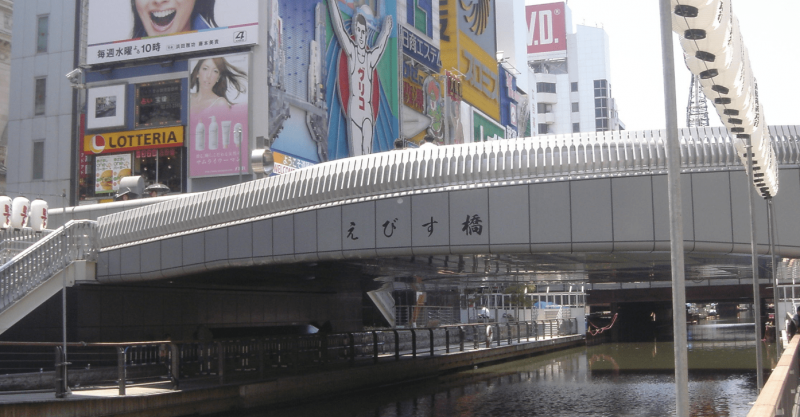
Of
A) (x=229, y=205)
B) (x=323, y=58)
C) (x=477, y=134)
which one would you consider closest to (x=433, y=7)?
(x=477, y=134)

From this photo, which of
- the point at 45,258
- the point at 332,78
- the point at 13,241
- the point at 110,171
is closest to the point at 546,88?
the point at 332,78

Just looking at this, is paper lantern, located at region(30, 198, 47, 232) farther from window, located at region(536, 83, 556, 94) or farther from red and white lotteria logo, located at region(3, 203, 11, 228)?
window, located at region(536, 83, 556, 94)

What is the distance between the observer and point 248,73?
42.9 metres

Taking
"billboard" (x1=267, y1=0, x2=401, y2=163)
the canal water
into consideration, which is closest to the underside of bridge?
the canal water

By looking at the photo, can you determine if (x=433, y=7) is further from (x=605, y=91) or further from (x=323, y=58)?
(x=605, y=91)

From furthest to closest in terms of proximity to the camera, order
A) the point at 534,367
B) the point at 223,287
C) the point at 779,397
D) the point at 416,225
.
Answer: the point at 534,367, the point at 223,287, the point at 416,225, the point at 779,397

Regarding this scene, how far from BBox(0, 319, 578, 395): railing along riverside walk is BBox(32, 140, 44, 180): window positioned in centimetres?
2561

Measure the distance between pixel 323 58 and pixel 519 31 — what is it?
71.0 meters

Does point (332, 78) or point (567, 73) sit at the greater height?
point (567, 73)

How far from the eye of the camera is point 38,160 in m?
47.6

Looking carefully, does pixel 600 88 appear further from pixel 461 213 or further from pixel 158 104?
pixel 461 213

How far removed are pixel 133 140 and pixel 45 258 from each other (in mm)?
24051

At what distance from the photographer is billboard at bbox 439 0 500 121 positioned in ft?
245

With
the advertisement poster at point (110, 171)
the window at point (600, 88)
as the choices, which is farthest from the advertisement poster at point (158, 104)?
the window at point (600, 88)
